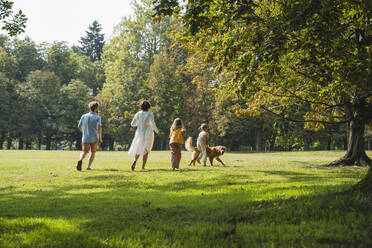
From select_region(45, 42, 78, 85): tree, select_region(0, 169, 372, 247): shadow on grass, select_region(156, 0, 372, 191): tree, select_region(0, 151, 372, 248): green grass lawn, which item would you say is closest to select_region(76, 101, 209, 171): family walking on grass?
select_region(156, 0, 372, 191): tree

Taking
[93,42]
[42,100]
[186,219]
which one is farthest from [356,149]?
[93,42]

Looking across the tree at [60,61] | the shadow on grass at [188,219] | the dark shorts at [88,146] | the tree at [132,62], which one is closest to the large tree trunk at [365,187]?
the shadow on grass at [188,219]

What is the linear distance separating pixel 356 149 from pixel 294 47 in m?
9.19

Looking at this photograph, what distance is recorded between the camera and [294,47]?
29.1 ft

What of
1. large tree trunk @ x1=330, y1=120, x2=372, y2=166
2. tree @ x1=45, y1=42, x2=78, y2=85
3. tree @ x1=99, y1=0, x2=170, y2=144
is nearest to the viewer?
large tree trunk @ x1=330, y1=120, x2=372, y2=166

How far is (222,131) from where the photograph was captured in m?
45.4

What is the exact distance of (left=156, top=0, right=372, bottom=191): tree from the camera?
6.61m

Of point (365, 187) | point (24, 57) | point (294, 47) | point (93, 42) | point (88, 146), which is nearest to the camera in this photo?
point (365, 187)

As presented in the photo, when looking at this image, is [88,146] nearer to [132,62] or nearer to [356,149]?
[356,149]

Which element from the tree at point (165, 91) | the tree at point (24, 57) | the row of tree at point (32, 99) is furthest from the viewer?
the tree at point (24, 57)

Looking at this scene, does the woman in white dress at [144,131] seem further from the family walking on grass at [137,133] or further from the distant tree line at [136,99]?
the distant tree line at [136,99]

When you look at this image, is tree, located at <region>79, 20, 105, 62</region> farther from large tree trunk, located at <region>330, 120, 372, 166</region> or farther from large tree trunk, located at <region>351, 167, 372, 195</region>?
large tree trunk, located at <region>351, 167, 372, 195</region>

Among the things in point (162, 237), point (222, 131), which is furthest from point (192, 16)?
point (222, 131)

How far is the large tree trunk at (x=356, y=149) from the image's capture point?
15.6 m
